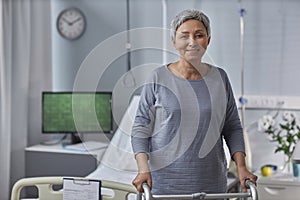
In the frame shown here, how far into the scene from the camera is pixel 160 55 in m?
4.05

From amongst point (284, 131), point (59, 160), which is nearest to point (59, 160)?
point (59, 160)

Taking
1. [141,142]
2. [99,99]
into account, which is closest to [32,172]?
[99,99]

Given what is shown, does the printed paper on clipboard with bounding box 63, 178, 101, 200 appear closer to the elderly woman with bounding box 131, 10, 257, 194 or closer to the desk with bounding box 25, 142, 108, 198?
the elderly woman with bounding box 131, 10, 257, 194

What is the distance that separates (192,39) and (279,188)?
4.95 feet

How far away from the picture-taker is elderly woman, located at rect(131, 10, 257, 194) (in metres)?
2.05

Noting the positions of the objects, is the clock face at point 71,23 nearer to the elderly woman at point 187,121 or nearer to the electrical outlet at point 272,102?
the electrical outlet at point 272,102

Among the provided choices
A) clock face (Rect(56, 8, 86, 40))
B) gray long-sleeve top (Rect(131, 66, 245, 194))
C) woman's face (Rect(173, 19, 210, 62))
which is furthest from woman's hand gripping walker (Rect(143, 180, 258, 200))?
clock face (Rect(56, 8, 86, 40))

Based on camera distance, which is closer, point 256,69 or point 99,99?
point 256,69

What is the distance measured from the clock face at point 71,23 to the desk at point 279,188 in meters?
1.86

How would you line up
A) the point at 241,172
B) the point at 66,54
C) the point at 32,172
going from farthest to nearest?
the point at 66,54 → the point at 32,172 → the point at 241,172

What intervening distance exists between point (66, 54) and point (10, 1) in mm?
640

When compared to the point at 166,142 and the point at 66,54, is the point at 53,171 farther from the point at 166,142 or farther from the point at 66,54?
the point at 166,142

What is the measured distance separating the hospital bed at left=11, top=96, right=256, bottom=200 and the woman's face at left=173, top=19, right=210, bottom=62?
1.34 meters

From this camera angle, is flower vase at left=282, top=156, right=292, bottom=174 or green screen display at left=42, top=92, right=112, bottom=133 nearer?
A: flower vase at left=282, top=156, right=292, bottom=174
